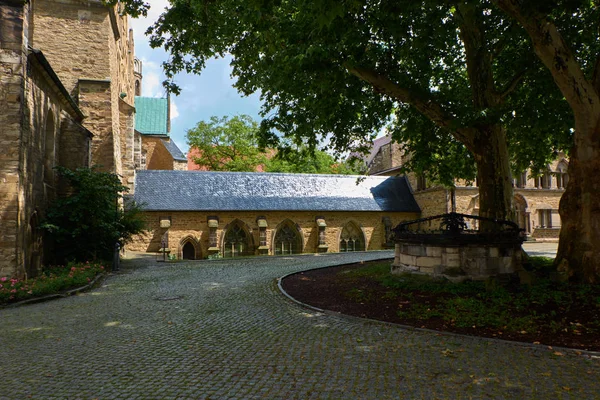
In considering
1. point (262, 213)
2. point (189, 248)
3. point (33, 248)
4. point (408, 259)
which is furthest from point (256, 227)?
point (408, 259)

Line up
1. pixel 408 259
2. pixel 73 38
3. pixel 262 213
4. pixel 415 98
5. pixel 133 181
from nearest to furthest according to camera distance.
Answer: pixel 415 98 → pixel 408 259 → pixel 73 38 → pixel 133 181 → pixel 262 213

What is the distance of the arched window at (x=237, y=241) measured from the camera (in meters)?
24.0

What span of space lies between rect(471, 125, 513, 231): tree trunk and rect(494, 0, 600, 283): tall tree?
130 cm

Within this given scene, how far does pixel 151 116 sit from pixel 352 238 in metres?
22.4

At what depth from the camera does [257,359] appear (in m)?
4.79

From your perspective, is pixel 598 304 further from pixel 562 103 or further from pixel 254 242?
pixel 254 242

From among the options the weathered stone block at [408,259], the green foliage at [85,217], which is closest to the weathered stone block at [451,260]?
the weathered stone block at [408,259]

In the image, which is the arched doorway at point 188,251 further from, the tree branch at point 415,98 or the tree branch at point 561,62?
the tree branch at point 561,62

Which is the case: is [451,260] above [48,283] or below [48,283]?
above

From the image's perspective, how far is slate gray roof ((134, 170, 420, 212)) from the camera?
938 inches

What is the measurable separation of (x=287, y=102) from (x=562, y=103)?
7126 millimetres

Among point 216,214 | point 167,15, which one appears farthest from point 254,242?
point 167,15

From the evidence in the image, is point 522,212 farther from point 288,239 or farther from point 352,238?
point 288,239

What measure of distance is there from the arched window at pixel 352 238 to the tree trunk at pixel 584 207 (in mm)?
18039
